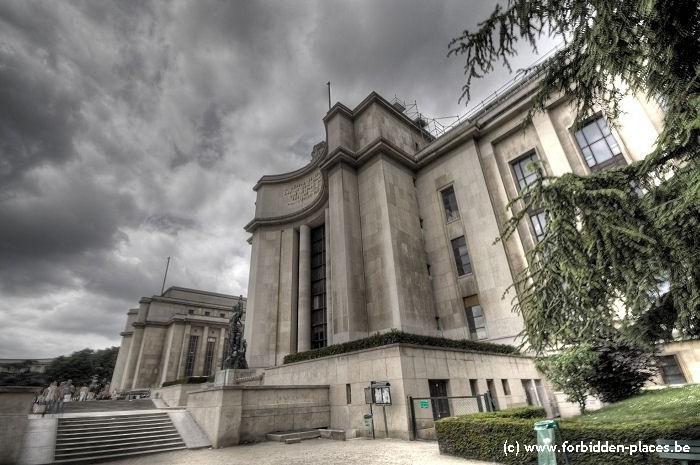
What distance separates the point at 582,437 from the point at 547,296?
333 cm

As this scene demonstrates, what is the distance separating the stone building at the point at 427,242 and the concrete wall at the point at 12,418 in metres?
10.7

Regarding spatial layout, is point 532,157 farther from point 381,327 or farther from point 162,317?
point 162,317

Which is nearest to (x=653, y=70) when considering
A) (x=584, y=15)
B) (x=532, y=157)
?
(x=584, y=15)

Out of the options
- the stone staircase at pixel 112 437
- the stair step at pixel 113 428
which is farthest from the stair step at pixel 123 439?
the stair step at pixel 113 428

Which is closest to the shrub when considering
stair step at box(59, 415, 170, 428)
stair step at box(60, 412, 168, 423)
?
stair step at box(59, 415, 170, 428)

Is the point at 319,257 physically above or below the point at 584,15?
above

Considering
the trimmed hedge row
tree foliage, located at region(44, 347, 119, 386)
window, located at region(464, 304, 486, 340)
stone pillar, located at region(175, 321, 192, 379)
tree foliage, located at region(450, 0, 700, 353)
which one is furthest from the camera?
tree foliage, located at region(44, 347, 119, 386)

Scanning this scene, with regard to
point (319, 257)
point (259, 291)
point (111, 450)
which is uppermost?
point (319, 257)

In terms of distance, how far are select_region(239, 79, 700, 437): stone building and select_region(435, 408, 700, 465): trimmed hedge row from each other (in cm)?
521

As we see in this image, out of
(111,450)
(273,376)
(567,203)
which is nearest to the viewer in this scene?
(567,203)

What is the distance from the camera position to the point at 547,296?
217 inches

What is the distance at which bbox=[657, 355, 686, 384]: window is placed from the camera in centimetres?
1750

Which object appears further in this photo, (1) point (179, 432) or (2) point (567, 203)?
(1) point (179, 432)

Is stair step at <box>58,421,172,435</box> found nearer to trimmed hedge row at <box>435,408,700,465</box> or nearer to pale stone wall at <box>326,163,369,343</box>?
trimmed hedge row at <box>435,408,700,465</box>
